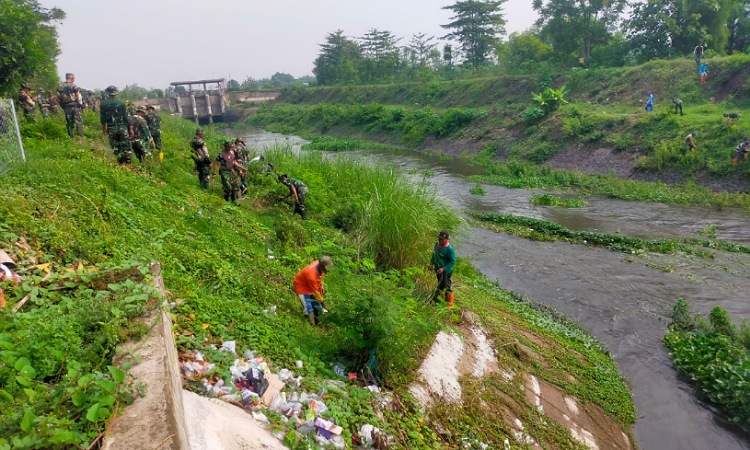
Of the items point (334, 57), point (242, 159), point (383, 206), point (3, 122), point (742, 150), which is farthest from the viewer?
point (334, 57)

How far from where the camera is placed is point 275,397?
4312 millimetres

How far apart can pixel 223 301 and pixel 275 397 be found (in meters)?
1.76

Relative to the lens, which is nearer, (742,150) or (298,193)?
(298,193)

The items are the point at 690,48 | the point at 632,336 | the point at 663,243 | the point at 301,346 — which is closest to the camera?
the point at 301,346

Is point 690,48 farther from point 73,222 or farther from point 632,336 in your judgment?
point 73,222

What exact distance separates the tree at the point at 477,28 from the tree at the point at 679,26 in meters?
19.3

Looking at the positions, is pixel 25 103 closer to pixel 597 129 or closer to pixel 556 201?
pixel 556 201

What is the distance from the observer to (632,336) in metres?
8.98

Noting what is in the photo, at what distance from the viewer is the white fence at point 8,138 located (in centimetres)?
698

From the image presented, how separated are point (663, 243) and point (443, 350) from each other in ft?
31.0

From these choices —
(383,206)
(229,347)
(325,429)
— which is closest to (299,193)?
(383,206)

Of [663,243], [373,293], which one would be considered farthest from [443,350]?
[663,243]

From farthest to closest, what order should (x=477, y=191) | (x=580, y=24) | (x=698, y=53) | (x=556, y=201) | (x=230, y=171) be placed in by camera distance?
1. (x=580, y=24)
2. (x=698, y=53)
3. (x=477, y=191)
4. (x=556, y=201)
5. (x=230, y=171)

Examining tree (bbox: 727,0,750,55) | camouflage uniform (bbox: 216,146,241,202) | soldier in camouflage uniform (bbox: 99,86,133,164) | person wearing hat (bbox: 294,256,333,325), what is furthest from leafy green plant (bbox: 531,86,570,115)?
person wearing hat (bbox: 294,256,333,325)
